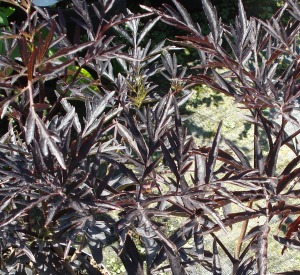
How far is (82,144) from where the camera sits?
46.3 inches

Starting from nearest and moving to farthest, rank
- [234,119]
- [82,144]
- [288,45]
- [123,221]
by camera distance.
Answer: [123,221], [82,144], [288,45], [234,119]

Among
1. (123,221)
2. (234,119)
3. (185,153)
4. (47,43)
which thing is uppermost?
(47,43)

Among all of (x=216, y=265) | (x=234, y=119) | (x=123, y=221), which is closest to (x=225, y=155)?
(x=216, y=265)

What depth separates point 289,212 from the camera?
1150 mm

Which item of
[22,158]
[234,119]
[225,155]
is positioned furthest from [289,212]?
[234,119]

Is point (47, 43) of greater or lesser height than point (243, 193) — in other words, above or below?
above

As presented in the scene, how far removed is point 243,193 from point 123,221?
292 mm

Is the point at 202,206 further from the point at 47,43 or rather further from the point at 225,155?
the point at 47,43

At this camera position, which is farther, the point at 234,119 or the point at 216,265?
the point at 234,119

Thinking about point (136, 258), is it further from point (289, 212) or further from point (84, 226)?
point (289, 212)

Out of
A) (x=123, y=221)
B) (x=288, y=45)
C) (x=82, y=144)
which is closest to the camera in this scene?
(x=123, y=221)

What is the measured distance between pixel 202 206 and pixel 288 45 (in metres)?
0.46

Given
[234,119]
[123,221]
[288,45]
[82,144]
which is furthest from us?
[234,119]

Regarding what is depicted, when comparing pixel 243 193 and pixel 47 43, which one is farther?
pixel 243 193
